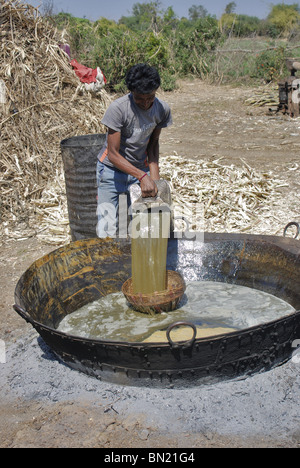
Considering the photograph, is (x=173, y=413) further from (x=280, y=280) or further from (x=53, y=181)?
(x=53, y=181)

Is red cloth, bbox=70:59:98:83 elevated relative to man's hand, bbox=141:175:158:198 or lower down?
elevated

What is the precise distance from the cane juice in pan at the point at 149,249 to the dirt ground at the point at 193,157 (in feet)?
3.62

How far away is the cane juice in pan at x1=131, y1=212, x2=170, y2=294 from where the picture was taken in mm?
3605

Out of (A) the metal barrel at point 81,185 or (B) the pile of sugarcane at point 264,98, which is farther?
(B) the pile of sugarcane at point 264,98

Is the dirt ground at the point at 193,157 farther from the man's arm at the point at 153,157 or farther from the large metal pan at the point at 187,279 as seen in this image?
the man's arm at the point at 153,157

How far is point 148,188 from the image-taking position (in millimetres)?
3646

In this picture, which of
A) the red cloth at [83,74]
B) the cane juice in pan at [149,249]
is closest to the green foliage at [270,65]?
the red cloth at [83,74]

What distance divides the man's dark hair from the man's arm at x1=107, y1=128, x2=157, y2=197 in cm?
44

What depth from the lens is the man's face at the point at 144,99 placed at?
11.8 ft

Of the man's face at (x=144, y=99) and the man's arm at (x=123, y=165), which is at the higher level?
the man's face at (x=144, y=99)

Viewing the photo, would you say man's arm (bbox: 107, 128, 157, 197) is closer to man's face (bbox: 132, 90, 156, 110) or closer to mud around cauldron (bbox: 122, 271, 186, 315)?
man's face (bbox: 132, 90, 156, 110)

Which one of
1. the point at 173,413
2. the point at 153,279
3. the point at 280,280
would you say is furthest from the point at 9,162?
the point at 173,413

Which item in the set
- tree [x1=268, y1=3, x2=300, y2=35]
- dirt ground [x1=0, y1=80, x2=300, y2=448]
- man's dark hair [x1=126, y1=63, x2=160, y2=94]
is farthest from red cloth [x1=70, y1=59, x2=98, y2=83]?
tree [x1=268, y1=3, x2=300, y2=35]
